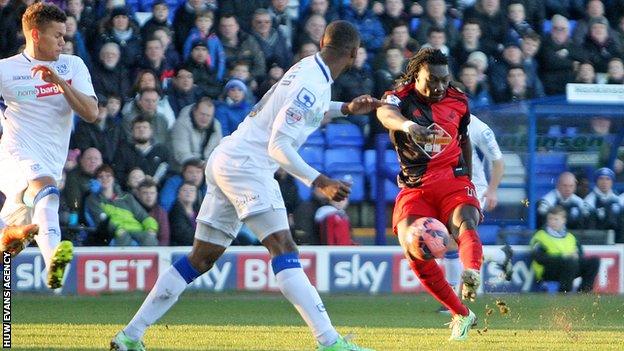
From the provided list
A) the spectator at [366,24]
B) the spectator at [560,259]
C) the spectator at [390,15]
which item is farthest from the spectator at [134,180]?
the spectator at [560,259]

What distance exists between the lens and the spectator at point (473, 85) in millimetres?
18016

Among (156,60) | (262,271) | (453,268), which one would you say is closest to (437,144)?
(453,268)

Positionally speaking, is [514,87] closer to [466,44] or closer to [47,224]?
[466,44]

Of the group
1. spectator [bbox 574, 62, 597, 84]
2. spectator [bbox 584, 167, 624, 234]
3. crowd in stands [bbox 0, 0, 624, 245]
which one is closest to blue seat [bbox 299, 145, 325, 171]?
crowd in stands [bbox 0, 0, 624, 245]

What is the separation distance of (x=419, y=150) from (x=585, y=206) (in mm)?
7004

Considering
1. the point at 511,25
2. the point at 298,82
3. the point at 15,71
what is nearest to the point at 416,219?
the point at 298,82

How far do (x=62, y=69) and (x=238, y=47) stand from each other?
7574 mm

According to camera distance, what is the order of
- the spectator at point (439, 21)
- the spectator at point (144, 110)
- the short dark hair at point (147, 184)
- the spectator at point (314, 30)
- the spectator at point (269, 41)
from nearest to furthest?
the short dark hair at point (147, 184)
the spectator at point (144, 110)
the spectator at point (269, 41)
the spectator at point (314, 30)
the spectator at point (439, 21)

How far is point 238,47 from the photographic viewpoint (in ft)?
58.2

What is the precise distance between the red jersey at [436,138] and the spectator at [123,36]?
6560mm

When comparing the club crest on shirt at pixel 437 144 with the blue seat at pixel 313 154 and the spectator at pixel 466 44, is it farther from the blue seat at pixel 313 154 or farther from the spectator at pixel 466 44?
the spectator at pixel 466 44

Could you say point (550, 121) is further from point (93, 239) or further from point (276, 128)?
point (276, 128)

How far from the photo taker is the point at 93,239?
1622cm

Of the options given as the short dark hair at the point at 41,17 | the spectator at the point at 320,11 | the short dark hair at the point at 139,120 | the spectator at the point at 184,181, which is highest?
the short dark hair at the point at 41,17
